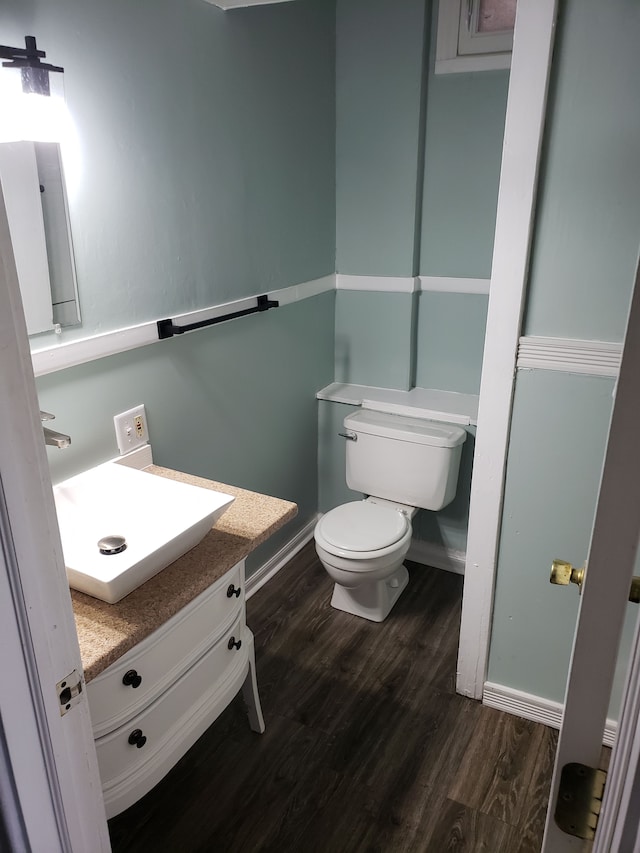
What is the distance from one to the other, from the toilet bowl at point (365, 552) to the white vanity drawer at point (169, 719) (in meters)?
0.63

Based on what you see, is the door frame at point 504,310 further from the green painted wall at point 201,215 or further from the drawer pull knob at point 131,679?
the drawer pull knob at point 131,679

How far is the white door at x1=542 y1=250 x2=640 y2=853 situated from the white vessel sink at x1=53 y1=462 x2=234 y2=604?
88cm

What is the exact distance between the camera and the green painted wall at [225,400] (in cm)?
175

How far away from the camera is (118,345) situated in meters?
1.78

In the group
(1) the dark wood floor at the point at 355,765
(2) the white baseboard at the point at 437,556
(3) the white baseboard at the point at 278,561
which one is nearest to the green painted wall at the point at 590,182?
(1) the dark wood floor at the point at 355,765

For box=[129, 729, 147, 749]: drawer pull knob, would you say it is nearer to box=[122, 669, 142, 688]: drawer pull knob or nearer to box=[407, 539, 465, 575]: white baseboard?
box=[122, 669, 142, 688]: drawer pull knob

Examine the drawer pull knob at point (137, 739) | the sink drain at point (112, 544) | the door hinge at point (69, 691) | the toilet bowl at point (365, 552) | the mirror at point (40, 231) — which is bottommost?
the toilet bowl at point (365, 552)

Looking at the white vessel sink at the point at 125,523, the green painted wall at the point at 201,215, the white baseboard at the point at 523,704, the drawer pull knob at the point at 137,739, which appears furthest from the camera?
the white baseboard at the point at 523,704

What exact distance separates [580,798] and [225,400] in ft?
5.87

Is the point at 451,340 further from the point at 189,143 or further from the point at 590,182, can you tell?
the point at 189,143

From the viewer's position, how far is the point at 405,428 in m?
2.60

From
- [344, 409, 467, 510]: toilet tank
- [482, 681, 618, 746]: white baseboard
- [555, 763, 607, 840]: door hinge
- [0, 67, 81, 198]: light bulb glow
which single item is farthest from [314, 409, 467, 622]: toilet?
[555, 763, 607, 840]: door hinge

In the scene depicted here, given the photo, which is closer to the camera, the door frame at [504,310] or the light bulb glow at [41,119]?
the light bulb glow at [41,119]

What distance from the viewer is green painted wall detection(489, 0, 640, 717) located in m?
1.49
